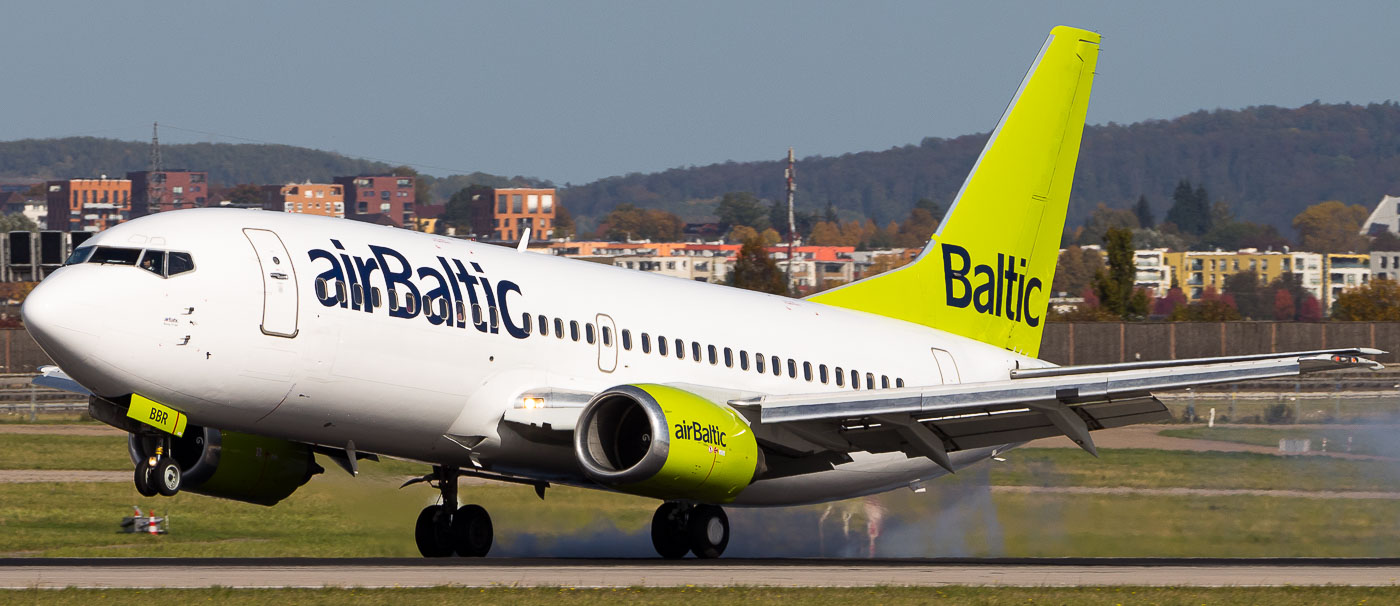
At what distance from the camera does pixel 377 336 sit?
866 inches

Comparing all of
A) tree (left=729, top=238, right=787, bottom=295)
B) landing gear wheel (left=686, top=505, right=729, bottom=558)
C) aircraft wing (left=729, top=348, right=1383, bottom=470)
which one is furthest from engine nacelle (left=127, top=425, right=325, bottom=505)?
tree (left=729, top=238, right=787, bottom=295)

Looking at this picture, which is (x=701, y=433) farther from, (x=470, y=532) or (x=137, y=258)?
(x=137, y=258)

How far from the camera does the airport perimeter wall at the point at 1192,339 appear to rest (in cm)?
7394

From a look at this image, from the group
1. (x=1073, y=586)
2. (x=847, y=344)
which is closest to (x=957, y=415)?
(x=1073, y=586)

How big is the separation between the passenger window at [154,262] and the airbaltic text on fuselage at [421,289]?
1872mm

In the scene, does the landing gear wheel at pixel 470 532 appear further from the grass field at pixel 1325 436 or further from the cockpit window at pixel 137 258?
the grass field at pixel 1325 436

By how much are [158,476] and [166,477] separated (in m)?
0.09

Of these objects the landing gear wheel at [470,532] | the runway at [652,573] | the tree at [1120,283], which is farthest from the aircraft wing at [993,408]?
the tree at [1120,283]

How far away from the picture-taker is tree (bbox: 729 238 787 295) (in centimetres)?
11000

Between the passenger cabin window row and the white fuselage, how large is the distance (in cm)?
10

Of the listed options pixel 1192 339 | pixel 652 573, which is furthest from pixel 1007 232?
pixel 1192 339

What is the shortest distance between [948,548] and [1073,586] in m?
10.3

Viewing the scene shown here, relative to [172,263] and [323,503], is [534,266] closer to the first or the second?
[172,263]

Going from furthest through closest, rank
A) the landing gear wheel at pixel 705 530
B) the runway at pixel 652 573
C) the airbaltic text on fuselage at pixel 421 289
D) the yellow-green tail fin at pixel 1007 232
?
the yellow-green tail fin at pixel 1007 232
the landing gear wheel at pixel 705 530
the airbaltic text on fuselage at pixel 421 289
the runway at pixel 652 573
